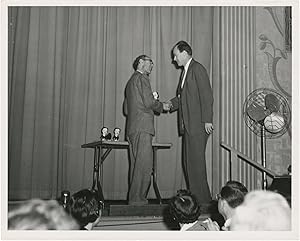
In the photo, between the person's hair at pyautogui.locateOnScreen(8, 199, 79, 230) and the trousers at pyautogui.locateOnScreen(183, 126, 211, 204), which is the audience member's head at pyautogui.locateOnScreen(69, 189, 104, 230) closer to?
the person's hair at pyautogui.locateOnScreen(8, 199, 79, 230)

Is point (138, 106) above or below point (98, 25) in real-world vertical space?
below

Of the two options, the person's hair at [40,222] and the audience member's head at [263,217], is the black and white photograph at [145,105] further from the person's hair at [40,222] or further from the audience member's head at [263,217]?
the person's hair at [40,222]

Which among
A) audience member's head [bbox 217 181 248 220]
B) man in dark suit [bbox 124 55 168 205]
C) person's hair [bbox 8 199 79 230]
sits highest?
man in dark suit [bbox 124 55 168 205]

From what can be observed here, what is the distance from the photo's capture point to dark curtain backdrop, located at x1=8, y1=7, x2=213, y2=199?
19.0ft

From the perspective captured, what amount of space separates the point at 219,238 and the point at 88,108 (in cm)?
386

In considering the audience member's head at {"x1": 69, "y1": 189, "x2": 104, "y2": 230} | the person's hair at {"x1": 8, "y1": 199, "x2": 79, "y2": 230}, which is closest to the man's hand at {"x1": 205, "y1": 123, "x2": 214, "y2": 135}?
the person's hair at {"x1": 8, "y1": 199, "x2": 79, "y2": 230}

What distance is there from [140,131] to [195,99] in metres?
0.68

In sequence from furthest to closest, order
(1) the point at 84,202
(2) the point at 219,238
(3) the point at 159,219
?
(3) the point at 159,219
(1) the point at 84,202
(2) the point at 219,238

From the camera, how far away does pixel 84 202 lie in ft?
9.02

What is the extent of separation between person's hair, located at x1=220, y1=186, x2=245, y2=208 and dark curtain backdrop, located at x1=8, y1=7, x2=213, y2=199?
124 inches

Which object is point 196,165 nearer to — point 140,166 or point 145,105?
point 140,166

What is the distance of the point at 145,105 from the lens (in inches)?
185

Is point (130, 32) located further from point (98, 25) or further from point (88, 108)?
point (88, 108)
